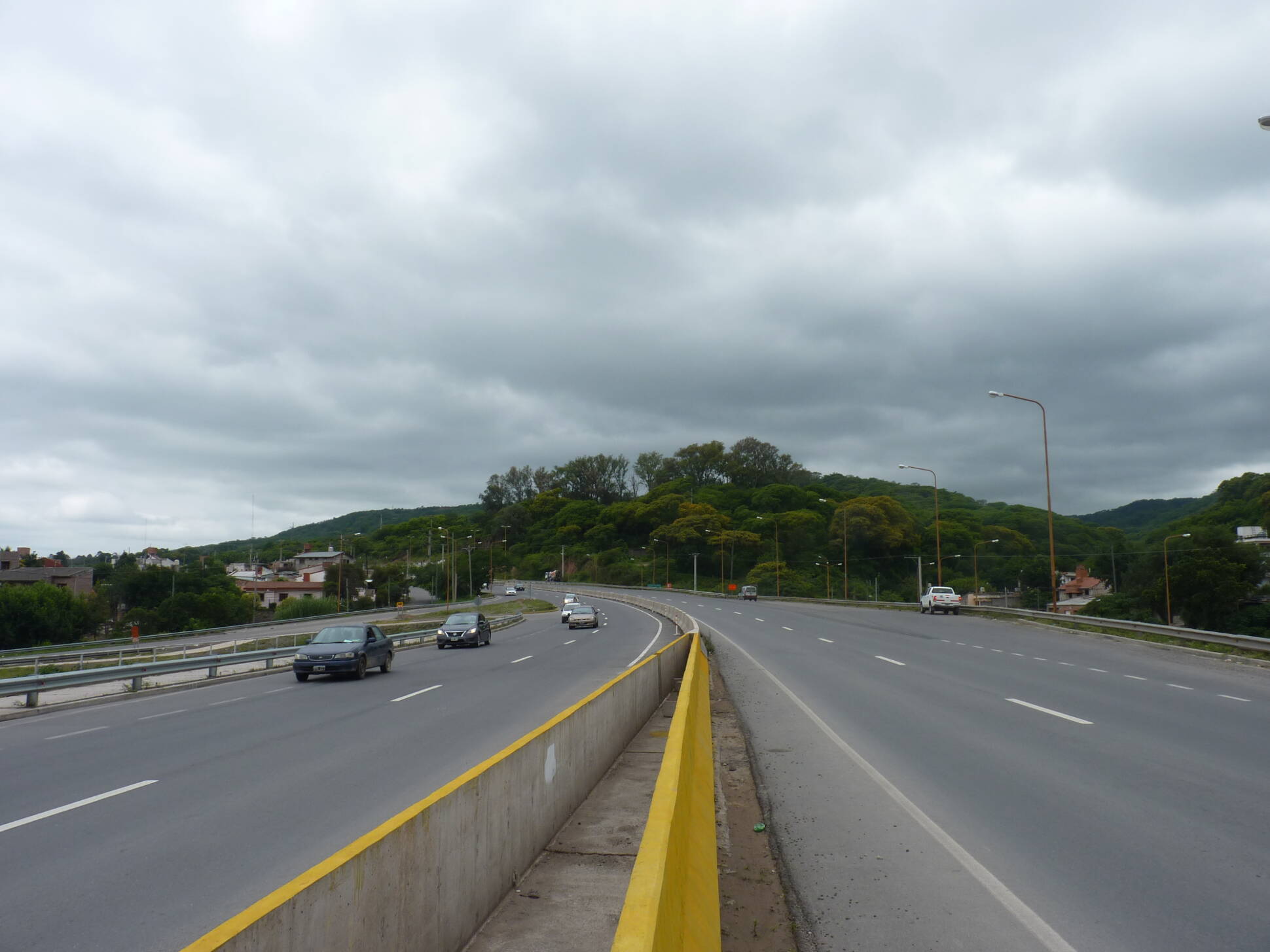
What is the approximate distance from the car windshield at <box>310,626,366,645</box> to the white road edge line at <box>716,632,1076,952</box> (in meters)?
15.5

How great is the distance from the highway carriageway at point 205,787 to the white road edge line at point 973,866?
4015mm

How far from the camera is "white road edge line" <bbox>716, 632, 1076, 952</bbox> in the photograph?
16.9ft

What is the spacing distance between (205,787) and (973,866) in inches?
316

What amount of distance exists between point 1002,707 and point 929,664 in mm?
8136

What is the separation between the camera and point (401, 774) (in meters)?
9.83

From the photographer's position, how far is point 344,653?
72.3ft

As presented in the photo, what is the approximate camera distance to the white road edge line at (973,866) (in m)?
5.16

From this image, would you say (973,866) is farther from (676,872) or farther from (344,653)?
(344,653)

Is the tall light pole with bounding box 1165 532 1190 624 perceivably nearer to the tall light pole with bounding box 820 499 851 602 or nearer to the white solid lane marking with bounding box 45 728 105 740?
the tall light pole with bounding box 820 499 851 602

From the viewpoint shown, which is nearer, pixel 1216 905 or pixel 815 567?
pixel 1216 905

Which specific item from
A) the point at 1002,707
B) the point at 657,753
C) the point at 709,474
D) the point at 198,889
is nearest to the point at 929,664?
the point at 1002,707

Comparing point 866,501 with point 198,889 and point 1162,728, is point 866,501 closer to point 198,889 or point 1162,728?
point 1162,728

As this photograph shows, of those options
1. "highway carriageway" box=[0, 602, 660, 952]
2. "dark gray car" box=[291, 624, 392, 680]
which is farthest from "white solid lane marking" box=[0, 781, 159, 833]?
"dark gray car" box=[291, 624, 392, 680]

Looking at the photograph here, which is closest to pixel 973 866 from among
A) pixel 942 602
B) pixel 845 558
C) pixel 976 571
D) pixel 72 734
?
pixel 72 734
